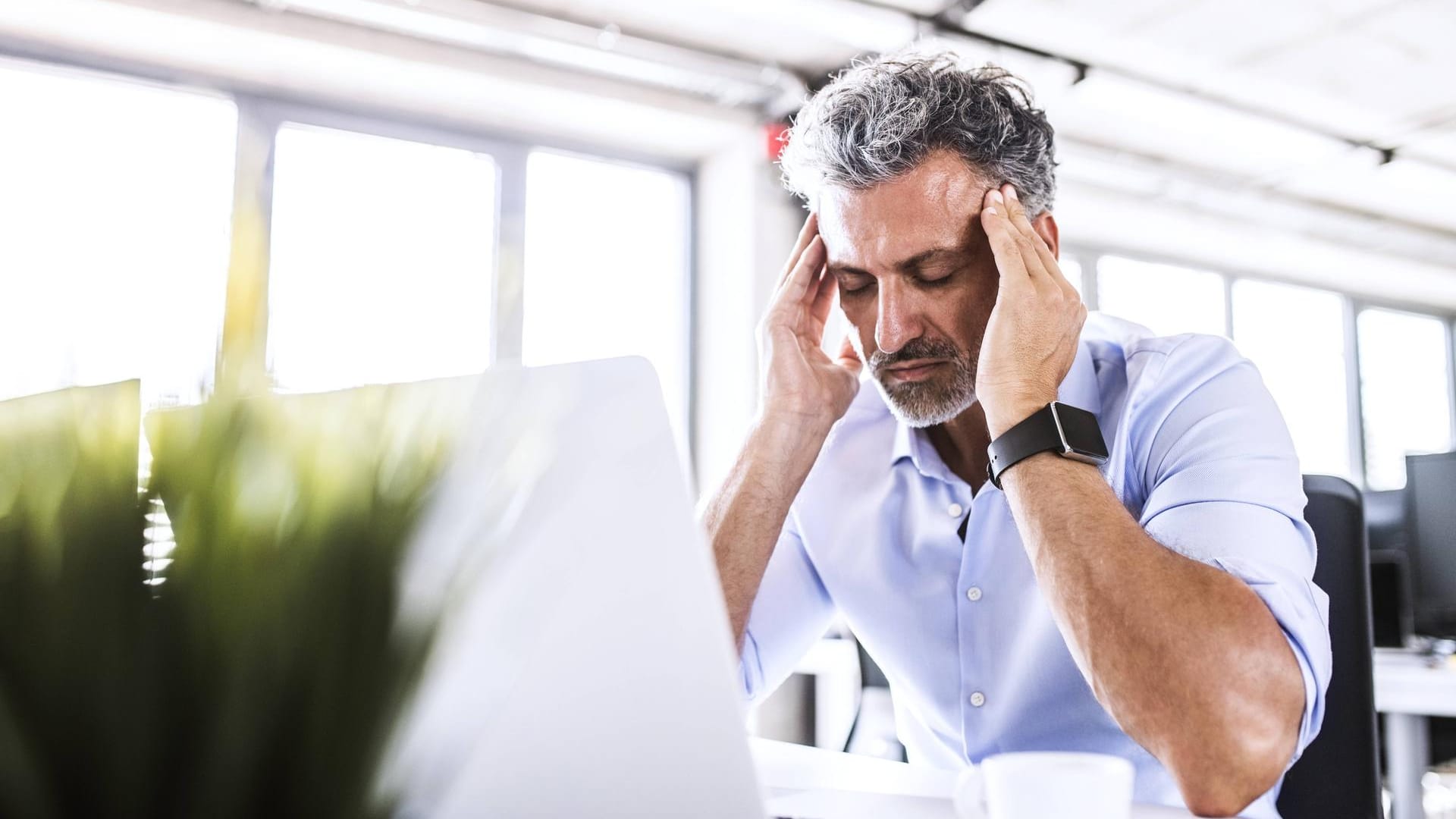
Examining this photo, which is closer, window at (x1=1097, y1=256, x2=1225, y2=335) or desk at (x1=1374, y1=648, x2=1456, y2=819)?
desk at (x1=1374, y1=648, x2=1456, y2=819)

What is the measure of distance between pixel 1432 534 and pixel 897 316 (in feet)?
7.56

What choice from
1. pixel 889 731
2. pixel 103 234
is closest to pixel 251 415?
pixel 103 234

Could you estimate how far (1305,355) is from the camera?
23.7ft

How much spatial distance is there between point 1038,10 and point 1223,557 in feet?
11.5

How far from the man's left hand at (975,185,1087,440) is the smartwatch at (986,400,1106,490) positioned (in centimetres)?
2

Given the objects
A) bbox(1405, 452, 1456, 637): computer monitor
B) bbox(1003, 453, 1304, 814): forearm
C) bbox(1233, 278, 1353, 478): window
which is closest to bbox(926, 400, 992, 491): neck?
bbox(1003, 453, 1304, 814): forearm

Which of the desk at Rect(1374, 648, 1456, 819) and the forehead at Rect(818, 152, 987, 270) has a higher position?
the forehead at Rect(818, 152, 987, 270)

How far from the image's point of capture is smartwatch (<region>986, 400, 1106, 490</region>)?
1.11 meters

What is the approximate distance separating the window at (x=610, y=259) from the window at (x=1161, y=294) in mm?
2680

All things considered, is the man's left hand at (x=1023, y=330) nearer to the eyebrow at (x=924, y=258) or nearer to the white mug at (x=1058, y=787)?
the eyebrow at (x=924, y=258)

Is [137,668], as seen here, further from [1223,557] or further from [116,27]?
[116,27]

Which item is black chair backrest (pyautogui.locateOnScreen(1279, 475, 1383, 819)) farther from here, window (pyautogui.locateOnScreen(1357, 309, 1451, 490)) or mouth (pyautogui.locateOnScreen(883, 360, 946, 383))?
window (pyautogui.locateOnScreen(1357, 309, 1451, 490))

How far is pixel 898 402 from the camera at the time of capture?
142cm

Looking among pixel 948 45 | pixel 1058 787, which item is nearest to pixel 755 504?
pixel 1058 787
